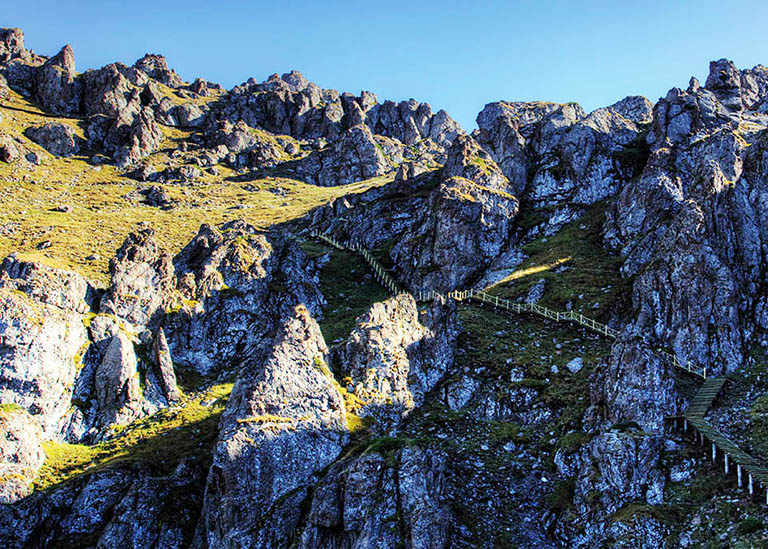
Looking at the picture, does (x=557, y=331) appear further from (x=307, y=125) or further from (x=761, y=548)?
(x=307, y=125)

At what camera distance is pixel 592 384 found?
1431 inches

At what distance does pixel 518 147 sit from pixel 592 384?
63743mm

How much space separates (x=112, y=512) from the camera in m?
31.9

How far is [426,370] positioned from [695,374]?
68.6 ft

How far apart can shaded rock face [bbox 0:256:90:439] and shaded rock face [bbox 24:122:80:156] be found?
12356cm

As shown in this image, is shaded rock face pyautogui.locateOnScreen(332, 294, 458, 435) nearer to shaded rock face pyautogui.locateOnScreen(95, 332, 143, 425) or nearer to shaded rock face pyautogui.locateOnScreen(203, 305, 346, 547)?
shaded rock face pyautogui.locateOnScreen(203, 305, 346, 547)


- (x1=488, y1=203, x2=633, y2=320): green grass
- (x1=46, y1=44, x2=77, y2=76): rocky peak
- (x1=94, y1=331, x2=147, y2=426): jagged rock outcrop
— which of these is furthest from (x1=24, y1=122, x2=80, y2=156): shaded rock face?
(x1=488, y1=203, x2=633, y2=320): green grass

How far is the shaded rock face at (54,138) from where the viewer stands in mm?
144000

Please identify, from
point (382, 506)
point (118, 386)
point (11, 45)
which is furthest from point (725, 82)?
point (11, 45)

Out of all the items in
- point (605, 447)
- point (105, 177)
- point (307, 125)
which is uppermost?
point (307, 125)

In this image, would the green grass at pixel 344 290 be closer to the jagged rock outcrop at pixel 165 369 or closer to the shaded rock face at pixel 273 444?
the shaded rock face at pixel 273 444

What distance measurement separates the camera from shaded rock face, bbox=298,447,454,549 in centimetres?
2634

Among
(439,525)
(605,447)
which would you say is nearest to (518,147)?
(605,447)

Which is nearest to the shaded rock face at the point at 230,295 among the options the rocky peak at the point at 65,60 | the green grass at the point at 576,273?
the green grass at the point at 576,273
